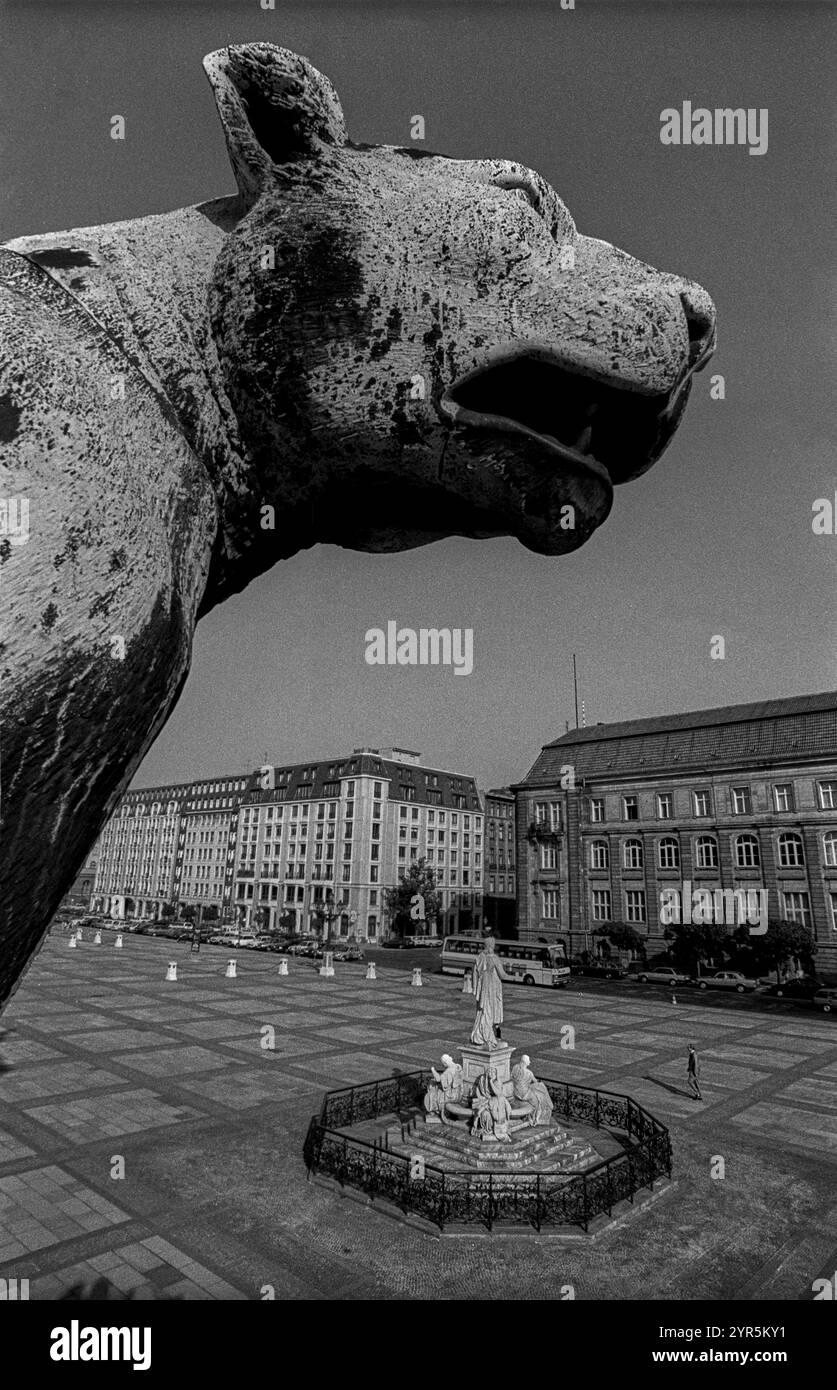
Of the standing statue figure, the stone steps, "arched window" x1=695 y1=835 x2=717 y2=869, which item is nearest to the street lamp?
"arched window" x1=695 y1=835 x2=717 y2=869

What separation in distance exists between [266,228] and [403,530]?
70 cm

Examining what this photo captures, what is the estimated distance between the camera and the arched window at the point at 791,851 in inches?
1567

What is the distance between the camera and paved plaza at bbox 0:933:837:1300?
8320 millimetres

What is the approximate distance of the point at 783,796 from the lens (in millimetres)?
40938

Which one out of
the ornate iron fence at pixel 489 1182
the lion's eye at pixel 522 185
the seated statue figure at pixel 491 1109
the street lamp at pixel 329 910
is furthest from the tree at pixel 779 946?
the lion's eye at pixel 522 185

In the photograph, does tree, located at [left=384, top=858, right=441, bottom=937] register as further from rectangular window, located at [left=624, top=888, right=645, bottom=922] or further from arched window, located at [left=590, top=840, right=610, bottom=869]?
rectangular window, located at [left=624, top=888, right=645, bottom=922]

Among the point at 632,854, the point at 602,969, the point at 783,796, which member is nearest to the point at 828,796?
the point at 783,796

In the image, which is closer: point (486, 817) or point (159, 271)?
point (159, 271)

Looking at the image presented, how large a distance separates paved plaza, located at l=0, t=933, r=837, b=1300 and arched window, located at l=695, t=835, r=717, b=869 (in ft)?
57.1

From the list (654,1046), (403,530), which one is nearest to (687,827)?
(654,1046)

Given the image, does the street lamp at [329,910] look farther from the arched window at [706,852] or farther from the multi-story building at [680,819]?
the arched window at [706,852]

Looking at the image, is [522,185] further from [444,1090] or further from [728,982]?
[728,982]

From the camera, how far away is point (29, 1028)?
2048 centimetres
